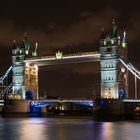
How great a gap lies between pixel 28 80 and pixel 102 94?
16891 millimetres

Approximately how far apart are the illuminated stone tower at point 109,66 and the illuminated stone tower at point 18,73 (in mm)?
16672

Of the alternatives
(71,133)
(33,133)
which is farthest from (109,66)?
(33,133)

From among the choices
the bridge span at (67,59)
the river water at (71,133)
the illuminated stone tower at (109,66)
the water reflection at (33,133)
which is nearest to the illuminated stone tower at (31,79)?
the bridge span at (67,59)

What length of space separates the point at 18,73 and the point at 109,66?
1936 cm

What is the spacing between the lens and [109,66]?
82062mm

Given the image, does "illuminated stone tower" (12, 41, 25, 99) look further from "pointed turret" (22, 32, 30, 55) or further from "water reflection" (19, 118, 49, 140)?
"water reflection" (19, 118, 49, 140)

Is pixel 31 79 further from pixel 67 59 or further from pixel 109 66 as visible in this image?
pixel 109 66

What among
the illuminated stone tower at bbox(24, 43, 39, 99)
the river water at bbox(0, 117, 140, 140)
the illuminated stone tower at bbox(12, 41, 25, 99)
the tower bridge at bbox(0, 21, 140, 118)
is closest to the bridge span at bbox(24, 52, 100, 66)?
the tower bridge at bbox(0, 21, 140, 118)

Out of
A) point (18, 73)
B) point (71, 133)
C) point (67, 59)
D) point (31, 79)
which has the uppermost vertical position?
point (67, 59)

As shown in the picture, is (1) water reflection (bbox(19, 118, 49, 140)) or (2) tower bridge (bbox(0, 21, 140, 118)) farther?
(2) tower bridge (bbox(0, 21, 140, 118))

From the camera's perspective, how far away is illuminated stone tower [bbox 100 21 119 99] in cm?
8119

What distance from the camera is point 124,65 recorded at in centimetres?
8206

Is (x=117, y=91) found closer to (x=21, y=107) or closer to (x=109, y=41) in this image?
(x=109, y=41)

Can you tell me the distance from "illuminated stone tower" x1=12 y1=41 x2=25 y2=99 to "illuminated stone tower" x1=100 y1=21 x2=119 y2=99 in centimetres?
1667
